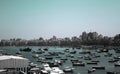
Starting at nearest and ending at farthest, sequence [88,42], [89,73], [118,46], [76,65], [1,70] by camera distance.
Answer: [1,70] < [89,73] < [76,65] < [118,46] < [88,42]

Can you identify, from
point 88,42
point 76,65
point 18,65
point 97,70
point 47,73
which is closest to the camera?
point 18,65

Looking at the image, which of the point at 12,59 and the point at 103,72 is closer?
the point at 12,59

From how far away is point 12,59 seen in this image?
2934cm

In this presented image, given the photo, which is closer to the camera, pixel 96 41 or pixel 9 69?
pixel 9 69

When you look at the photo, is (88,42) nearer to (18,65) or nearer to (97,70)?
(97,70)

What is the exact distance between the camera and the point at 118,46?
17712 cm

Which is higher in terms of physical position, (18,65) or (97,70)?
(18,65)

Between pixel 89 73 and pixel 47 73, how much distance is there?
590 inches

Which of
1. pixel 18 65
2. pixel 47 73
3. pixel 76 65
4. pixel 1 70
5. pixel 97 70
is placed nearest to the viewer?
pixel 1 70

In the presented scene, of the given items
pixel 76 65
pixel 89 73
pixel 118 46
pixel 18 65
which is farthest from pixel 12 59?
pixel 118 46

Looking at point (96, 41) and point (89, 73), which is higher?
point (96, 41)

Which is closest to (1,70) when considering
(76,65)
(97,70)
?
(97,70)

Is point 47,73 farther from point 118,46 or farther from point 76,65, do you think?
point 118,46

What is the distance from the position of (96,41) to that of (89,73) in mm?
131933
